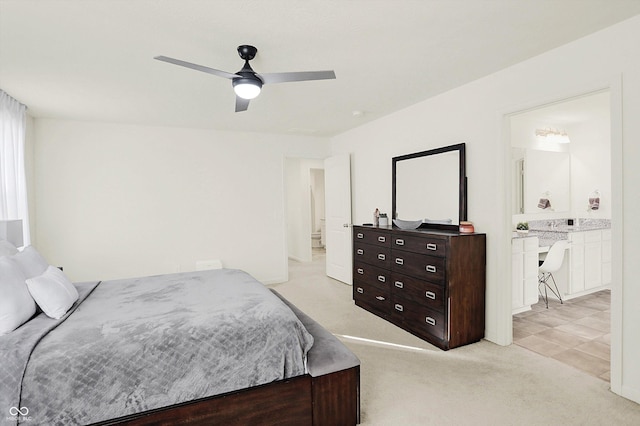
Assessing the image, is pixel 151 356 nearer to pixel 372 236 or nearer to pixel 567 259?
pixel 372 236

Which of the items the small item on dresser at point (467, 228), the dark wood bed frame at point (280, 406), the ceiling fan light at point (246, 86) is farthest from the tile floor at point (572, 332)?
the ceiling fan light at point (246, 86)

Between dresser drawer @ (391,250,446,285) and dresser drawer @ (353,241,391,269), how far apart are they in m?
0.11

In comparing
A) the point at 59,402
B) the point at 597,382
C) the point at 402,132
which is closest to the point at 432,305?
the point at 597,382

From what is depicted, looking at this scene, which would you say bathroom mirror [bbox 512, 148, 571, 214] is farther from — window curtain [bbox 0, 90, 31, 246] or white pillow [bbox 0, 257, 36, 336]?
window curtain [bbox 0, 90, 31, 246]

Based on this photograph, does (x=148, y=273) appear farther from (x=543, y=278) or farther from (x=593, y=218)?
(x=593, y=218)

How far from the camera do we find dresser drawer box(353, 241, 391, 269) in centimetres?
381

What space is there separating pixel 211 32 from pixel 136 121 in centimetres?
302

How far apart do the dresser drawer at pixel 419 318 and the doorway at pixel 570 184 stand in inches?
36.8

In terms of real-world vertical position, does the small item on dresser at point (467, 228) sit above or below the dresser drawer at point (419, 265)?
above

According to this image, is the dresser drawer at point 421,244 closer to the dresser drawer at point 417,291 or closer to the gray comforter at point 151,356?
the dresser drawer at point 417,291

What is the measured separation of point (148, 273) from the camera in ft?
16.1

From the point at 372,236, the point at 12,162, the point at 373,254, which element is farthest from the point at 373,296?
the point at 12,162

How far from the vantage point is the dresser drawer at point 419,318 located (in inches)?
122

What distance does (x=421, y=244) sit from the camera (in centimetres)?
330
